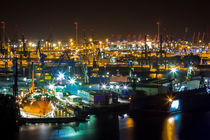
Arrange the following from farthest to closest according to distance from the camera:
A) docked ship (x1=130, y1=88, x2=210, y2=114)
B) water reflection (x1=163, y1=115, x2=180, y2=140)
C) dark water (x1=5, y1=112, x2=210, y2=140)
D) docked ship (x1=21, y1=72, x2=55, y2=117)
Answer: docked ship (x1=130, y1=88, x2=210, y2=114)
docked ship (x1=21, y1=72, x2=55, y2=117)
water reflection (x1=163, y1=115, x2=180, y2=140)
dark water (x1=5, y1=112, x2=210, y2=140)

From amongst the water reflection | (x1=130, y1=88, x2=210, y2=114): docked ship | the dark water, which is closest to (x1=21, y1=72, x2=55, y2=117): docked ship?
the dark water

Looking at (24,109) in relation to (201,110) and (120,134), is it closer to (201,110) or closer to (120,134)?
(120,134)

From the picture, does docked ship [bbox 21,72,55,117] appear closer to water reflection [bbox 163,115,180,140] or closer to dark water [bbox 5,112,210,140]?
dark water [bbox 5,112,210,140]

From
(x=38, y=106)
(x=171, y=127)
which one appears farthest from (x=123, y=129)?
(x=38, y=106)

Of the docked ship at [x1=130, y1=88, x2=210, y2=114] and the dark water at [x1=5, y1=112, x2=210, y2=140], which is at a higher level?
the docked ship at [x1=130, y1=88, x2=210, y2=114]

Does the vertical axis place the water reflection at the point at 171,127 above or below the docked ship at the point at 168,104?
below

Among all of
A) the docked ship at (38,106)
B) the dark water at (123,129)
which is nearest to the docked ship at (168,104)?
the dark water at (123,129)

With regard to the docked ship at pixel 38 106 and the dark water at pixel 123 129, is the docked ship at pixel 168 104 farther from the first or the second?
the docked ship at pixel 38 106

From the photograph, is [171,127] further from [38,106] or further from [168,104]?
[38,106]

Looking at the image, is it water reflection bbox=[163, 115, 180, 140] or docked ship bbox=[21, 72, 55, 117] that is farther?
docked ship bbox=[21, 72, 55, 117]

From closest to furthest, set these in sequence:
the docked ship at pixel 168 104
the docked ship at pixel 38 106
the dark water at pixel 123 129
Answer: the dark water at pixel 123 129, the docked ship at pixel 38 106, the docked ship at pixel 168 104
